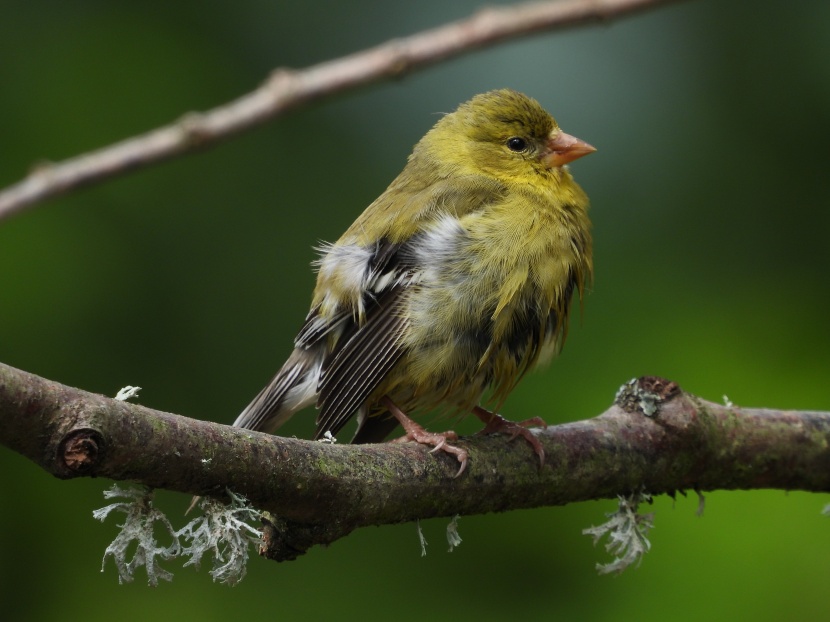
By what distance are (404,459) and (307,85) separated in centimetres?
111

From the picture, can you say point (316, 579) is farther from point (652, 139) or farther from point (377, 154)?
point (652, 139)

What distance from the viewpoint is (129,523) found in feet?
8.56

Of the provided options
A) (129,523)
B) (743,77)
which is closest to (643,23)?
(743,77)

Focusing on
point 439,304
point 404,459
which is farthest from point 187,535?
point 439,304

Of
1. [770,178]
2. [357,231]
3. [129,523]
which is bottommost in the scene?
[129,523]

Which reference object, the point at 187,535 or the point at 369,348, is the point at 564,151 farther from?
the point at 187,535

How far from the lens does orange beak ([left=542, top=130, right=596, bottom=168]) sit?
4.41 metres

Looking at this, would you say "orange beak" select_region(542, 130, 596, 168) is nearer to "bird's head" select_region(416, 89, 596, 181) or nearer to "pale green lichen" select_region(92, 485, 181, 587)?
"bird's head" select_region(416, 89, 596, 181)

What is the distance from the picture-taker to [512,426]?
3586mm

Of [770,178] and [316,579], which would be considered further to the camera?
[770,178]

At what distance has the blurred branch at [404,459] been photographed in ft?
6.90

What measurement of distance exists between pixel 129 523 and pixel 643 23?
13.0 ft

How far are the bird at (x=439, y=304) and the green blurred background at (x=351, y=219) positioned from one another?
61cm

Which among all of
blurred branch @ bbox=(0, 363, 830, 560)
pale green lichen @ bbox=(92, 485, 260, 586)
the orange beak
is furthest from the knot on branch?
the orange beak
